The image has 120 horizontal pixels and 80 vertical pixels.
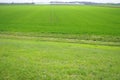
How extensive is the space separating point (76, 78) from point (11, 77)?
3.01m

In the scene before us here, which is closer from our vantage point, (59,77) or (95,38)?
(59,77)

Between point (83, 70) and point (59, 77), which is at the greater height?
point (83, 70)

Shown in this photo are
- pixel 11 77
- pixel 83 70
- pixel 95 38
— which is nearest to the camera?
pixel 11 77

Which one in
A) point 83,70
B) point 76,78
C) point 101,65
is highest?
point 101,65

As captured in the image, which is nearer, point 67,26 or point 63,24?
point 67,26

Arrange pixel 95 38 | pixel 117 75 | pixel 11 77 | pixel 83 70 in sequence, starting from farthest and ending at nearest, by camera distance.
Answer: pixel 95 38
pixel 83 70
pixel 117 75
pixel 11 77

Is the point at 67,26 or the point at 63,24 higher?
the point at 63,24

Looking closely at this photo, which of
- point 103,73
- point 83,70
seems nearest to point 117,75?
point 103,73

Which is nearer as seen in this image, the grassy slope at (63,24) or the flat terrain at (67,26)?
the flat terrain at (67,26)

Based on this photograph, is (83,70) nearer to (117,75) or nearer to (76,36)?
(117,75)

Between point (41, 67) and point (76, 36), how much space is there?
2608 cm

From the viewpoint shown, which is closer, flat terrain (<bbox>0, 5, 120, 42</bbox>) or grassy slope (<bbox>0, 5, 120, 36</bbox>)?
flat terrain (<bbox>0, 5, 120, 42</bbox>)

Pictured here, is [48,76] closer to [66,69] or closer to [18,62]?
[66,69]

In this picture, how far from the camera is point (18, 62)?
1265 cm
